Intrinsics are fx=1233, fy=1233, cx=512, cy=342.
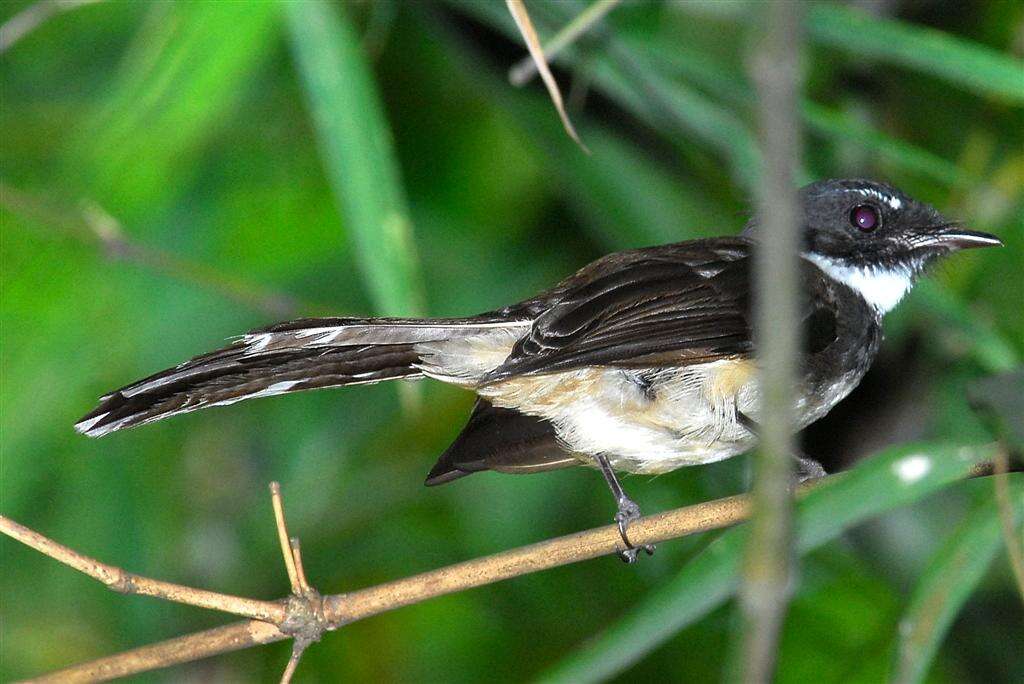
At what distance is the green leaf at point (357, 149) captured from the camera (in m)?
3.38

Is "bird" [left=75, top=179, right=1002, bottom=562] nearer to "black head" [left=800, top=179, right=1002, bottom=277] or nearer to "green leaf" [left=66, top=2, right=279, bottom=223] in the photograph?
"black head" [left=800, top=179, right=1002, bottom=277]

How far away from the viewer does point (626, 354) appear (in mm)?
3195

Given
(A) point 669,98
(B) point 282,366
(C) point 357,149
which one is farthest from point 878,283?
(B) point 282,366

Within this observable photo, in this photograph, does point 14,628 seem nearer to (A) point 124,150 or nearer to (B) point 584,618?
(B) point 584,618

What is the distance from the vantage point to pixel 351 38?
12.1ft

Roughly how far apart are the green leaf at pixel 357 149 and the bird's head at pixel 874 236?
1.50 m

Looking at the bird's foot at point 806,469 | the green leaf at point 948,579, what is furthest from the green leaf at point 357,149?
the green leaf at point 948,579

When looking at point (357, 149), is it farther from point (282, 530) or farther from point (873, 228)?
point (873, 228)

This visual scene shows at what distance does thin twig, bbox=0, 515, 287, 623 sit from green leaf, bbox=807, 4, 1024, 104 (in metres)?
2.13

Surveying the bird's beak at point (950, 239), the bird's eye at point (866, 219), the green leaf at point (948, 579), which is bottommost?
the green leaf at point (948, 579)

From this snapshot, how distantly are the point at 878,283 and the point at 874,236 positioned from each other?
173mm

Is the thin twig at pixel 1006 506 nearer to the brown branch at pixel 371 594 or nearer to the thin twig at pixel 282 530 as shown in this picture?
the brown branch at pixel 371 594

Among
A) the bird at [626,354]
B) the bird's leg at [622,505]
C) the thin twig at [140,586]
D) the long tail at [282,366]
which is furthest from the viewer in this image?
the bird's leg at [622,505]

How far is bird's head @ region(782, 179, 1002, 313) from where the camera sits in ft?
13.1
